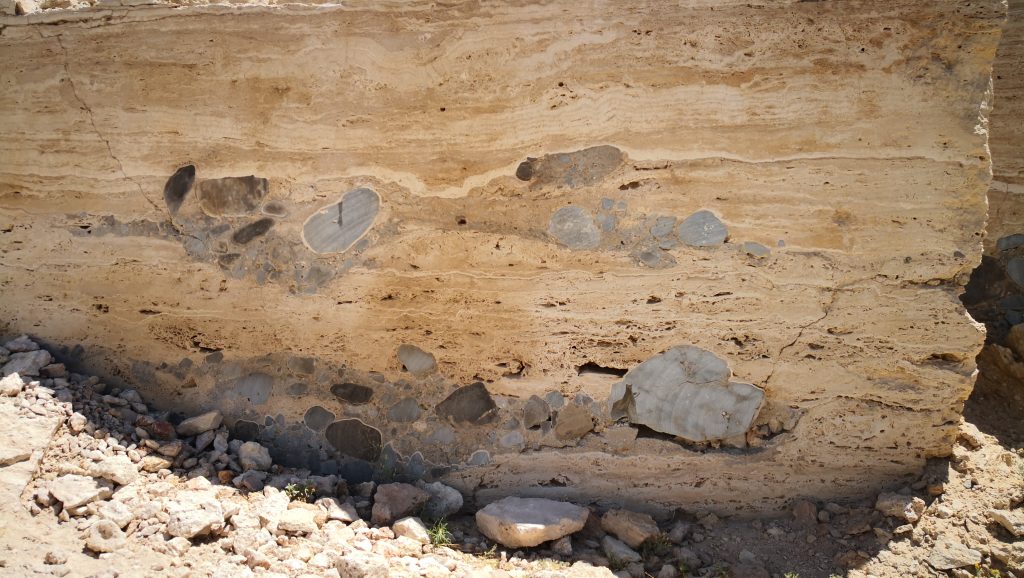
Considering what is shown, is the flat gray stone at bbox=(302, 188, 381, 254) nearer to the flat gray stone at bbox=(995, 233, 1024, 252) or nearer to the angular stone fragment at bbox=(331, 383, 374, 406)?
the angular stone fragment at bbox=(331, 383, 374, 406)

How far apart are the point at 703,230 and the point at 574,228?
51cm

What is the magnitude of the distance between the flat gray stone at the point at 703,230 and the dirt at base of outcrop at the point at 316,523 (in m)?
1.13

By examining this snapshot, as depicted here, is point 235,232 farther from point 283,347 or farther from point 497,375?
point 497,375

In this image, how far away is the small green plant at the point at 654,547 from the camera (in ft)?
10.2

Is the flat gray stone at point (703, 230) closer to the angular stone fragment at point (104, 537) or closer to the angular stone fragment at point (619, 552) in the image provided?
the angular stone fragment at point (619, 552)

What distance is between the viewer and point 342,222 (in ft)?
11.0

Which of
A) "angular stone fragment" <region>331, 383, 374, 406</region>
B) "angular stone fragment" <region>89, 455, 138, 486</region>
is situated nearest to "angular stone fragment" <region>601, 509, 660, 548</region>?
"angular stone fragment" <region>331, 383, 374, 406</region>

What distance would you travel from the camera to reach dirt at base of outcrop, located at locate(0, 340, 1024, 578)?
274 centimetres

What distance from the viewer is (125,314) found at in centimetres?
357

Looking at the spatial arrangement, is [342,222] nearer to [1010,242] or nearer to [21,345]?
[21,345]

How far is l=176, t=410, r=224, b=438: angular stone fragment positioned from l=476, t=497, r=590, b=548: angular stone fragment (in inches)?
A: 48.5

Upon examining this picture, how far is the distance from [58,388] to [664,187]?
2644mm

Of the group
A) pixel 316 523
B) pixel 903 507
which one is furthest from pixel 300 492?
pixel 903 507

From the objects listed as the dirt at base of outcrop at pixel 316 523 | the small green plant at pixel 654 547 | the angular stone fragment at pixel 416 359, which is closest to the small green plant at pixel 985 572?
the dirt at base of outcrop at pixel 316 523
